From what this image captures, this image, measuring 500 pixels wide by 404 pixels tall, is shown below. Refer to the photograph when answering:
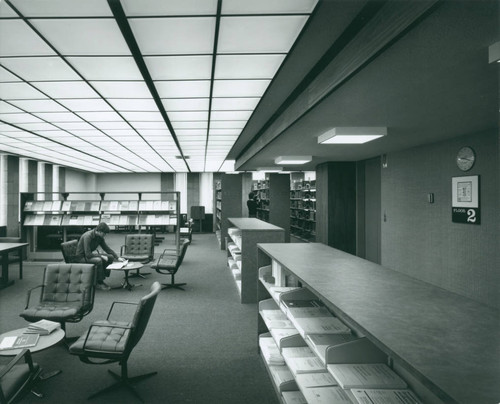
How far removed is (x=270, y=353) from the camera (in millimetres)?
2770

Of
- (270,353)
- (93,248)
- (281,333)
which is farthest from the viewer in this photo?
(93,248)

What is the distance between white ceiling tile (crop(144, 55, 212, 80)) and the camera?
3.04 metres

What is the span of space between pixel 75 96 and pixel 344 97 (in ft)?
10.5

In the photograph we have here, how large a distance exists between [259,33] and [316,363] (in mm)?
2362

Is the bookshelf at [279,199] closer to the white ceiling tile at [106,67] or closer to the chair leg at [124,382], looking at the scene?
the white ceiling tile at [106,67]

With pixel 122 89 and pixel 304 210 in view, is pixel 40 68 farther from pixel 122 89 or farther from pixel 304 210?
pixel 304 210

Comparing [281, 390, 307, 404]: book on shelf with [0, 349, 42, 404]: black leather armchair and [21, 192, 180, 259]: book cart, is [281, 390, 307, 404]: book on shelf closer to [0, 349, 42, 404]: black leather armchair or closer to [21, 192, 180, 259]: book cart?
[0, 349, 42, 404]: black leather armchair

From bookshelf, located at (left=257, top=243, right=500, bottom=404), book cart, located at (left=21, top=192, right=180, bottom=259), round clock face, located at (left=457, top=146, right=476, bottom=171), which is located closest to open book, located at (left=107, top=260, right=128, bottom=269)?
book cart, located at (left=21, top=192, right=180, bottom=259)

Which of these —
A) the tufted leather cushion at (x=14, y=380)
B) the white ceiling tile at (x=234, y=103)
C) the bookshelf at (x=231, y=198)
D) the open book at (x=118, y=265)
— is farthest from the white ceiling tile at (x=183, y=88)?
the bookshelf at (x=231, y=198)

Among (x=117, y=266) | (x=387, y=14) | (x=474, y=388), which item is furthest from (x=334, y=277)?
(x=117, y=266)

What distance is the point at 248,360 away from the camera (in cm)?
338

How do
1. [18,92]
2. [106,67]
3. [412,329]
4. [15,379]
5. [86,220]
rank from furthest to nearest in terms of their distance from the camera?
[86,220]
[18,92]
[106,67]
[15,379]
[412,329]

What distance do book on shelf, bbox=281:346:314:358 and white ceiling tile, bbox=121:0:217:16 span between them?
232 centimetres

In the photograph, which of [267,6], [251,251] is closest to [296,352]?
[267,6]
